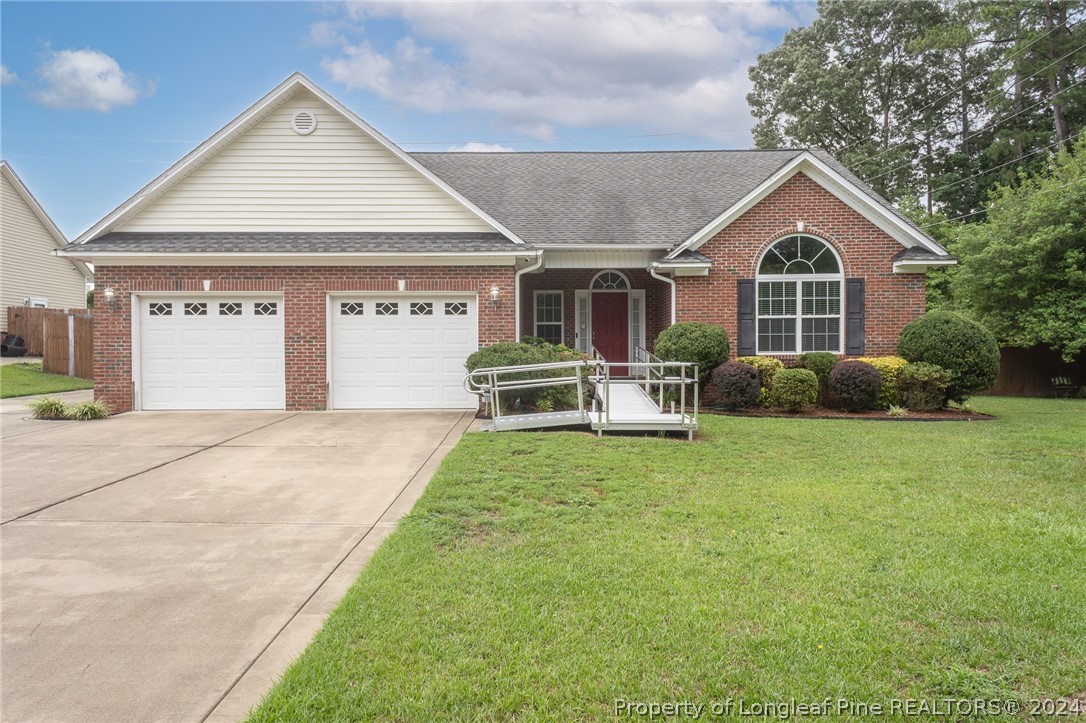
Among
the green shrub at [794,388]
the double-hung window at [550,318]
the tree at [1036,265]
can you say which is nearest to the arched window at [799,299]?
the green shrub at [794,388]

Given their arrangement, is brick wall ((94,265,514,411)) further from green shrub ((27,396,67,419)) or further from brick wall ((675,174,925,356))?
brick wall ((675,174,925,356))

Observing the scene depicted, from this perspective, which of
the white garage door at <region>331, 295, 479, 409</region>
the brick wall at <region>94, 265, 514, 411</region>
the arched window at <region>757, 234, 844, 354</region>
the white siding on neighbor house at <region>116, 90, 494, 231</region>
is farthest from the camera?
the arched window at <region>757, 234, 844, 354</region>

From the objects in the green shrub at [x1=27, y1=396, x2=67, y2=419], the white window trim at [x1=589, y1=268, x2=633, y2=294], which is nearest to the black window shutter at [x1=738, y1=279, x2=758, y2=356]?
the white window trim at [x1=589, y1=268, x2=633, y2=294]

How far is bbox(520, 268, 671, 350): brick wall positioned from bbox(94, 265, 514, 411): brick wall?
11.3ft

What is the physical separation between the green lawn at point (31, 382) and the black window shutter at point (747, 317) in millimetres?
18125

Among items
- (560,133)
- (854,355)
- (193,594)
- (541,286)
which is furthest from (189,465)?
(560,133)

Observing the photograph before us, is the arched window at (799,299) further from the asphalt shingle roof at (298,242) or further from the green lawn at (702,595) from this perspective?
the green lawn at (702,595)

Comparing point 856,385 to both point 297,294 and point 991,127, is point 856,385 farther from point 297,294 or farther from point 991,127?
point 991,127

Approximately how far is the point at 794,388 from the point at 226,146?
12318 mm

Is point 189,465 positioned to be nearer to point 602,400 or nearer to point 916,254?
point 602,400

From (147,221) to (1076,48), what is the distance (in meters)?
36.6

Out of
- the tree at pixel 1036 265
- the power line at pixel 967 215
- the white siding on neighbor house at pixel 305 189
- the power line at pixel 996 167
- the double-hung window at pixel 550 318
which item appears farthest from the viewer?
the power line at pixel 996 167

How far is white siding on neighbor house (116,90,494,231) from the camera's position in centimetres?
1317

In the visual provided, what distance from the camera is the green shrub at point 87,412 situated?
1206 cm
